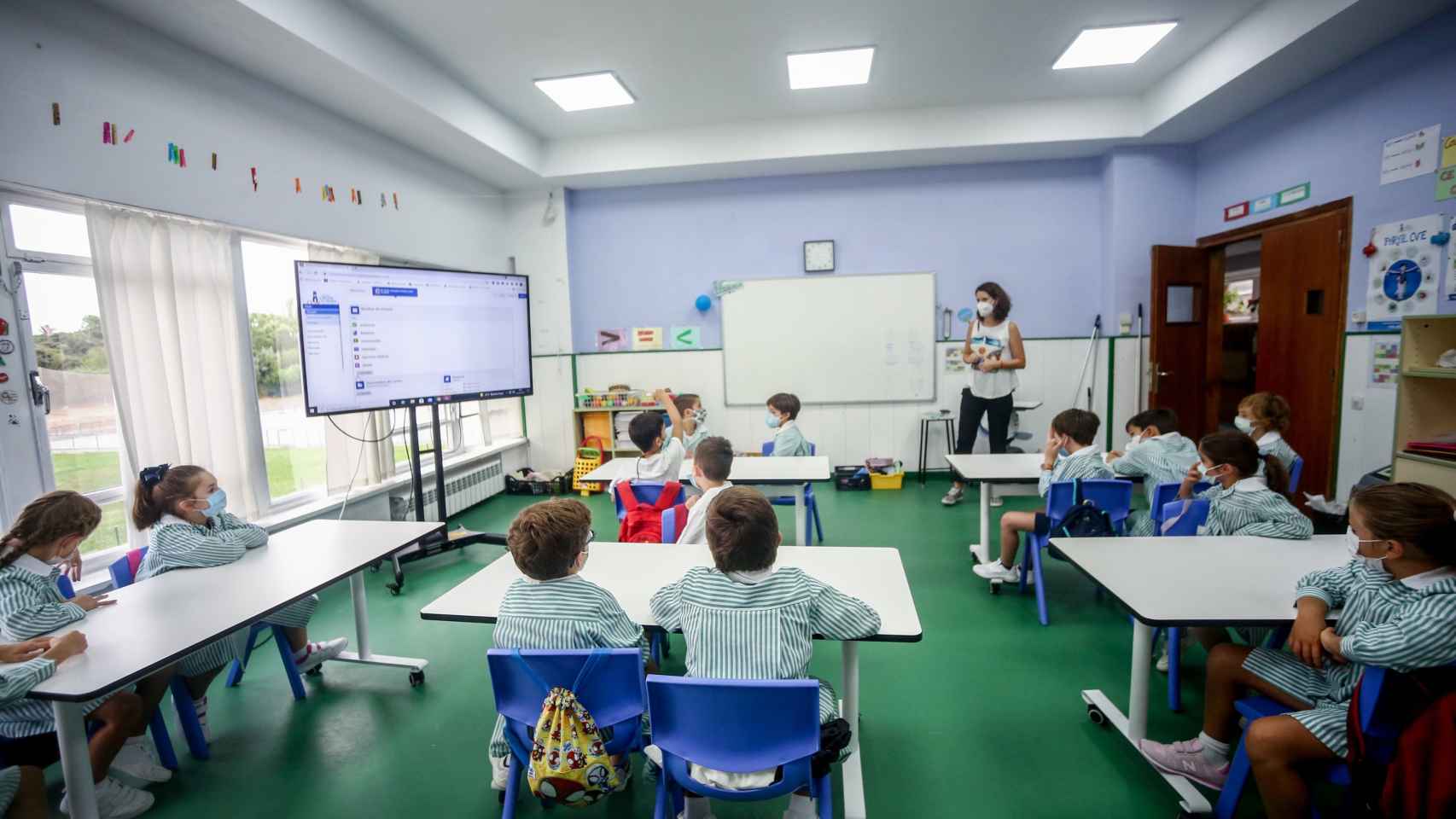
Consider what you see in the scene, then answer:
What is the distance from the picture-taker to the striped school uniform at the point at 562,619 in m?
1.57

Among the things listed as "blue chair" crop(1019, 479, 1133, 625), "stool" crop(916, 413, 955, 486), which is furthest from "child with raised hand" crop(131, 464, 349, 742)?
"stool" crop(916, 413, 955, 486)

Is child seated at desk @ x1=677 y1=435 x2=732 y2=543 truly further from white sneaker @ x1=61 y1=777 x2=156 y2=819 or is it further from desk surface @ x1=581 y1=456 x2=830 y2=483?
white sneaker @ x1=61 y1=777 x2=156 y2=819

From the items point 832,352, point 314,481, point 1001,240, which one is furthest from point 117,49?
point 1001,240

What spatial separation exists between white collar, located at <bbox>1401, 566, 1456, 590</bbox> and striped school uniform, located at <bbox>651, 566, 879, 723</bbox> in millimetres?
1167

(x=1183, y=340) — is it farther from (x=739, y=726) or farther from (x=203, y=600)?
(x=203, y=600)

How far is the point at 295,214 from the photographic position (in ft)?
12.5

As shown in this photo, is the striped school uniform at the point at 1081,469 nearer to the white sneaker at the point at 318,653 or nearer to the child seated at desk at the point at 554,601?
the child seated at desk at the point at 554,601

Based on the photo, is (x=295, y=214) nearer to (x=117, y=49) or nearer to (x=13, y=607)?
(x=117, y=49)

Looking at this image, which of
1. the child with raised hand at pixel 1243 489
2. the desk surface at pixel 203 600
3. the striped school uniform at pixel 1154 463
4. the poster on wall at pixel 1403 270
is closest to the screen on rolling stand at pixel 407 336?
the desk surface at pixel 203 600

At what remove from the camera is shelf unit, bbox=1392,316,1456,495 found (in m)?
2.88

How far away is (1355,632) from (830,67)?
4302 mm

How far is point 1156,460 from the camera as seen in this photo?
317cm

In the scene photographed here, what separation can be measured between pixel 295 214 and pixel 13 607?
2.80 meters

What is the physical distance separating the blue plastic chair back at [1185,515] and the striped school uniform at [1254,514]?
0.18 m
